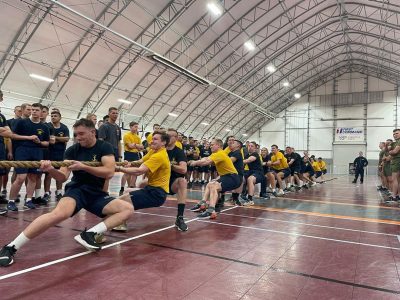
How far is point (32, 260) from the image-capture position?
3307 millimetres

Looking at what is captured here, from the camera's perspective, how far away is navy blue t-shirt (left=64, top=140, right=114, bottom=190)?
3.74 m

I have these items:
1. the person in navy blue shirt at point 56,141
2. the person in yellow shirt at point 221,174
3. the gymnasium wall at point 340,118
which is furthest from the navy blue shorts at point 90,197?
the gymnasium wall at point 340,118

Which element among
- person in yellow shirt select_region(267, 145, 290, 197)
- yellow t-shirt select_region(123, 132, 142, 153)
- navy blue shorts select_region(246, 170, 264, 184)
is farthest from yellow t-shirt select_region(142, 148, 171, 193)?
person in yellow shirt select_region(267, 145, 290, 197)

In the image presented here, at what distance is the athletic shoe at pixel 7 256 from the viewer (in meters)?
3.07

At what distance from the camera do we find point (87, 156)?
3.79 metres

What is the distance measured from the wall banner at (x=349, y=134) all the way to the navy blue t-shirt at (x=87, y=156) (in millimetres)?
34686

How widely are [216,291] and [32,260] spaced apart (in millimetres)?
1984

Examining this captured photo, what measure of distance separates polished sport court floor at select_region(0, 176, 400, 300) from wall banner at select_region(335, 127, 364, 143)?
3100 centimetres

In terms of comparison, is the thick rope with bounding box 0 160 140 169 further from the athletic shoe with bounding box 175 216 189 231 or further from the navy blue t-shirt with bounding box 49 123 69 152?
the navy blue t-shirt with bounding box 49 123 69 152

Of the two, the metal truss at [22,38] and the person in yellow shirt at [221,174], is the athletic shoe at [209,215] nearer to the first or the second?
the person in yellow shirt at [221,174]

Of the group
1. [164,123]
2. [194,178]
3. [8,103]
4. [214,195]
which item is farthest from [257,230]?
[164,123]

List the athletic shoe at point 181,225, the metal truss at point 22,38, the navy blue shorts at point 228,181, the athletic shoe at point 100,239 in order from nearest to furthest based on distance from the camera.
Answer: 1. the athletic shoe at point 100,239
2. the athletic shoe at point 181,225
3. the navy blue shorts at point 228,181
4. the metal truss at point 22,38

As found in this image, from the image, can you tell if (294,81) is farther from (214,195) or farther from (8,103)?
(214,195)

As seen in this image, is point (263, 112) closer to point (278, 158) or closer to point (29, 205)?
point (278, 158)
